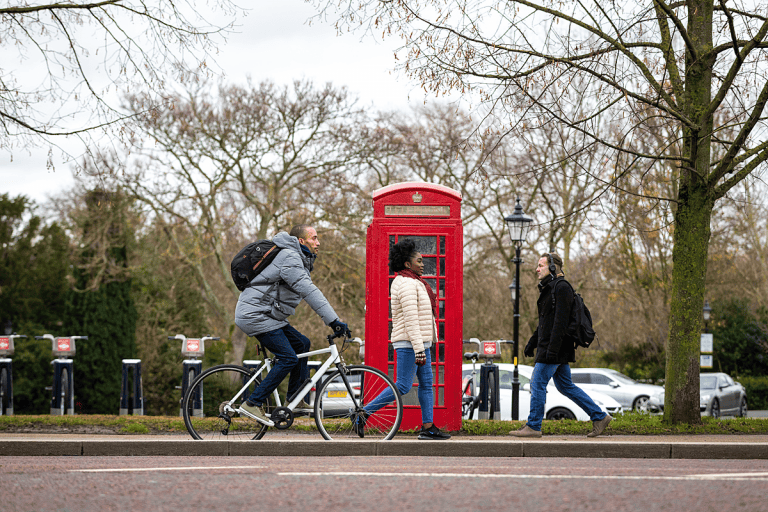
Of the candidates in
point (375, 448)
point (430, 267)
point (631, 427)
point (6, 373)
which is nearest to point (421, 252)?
point (430, 267)

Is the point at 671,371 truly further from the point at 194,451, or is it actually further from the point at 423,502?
the point at 423,502

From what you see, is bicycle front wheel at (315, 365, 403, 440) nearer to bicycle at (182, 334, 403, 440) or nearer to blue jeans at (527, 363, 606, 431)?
bicycle at (182, 334, 403, 440)

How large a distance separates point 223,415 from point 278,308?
1073mm

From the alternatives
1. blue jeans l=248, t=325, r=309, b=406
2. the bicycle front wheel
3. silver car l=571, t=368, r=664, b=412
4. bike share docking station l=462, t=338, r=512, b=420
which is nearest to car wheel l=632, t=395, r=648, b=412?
silver car l=571, t=368, r=664, b=412

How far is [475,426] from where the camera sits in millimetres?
9656

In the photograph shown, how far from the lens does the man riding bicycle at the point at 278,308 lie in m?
7.35

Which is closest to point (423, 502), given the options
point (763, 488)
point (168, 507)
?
point (168, 507)

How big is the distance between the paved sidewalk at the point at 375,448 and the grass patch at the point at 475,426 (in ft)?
6.43

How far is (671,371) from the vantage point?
10188 millimetres

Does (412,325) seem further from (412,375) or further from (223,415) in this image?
(223,415)

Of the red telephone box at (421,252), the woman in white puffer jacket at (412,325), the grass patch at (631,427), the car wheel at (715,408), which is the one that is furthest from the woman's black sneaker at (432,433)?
the car wheel at (715,408)

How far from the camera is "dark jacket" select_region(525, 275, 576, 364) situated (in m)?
8.52

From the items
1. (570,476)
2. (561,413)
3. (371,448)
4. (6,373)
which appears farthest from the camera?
(561,413)

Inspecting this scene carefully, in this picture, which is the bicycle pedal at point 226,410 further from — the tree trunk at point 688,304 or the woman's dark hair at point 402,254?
the tree trunk at point 688,304
